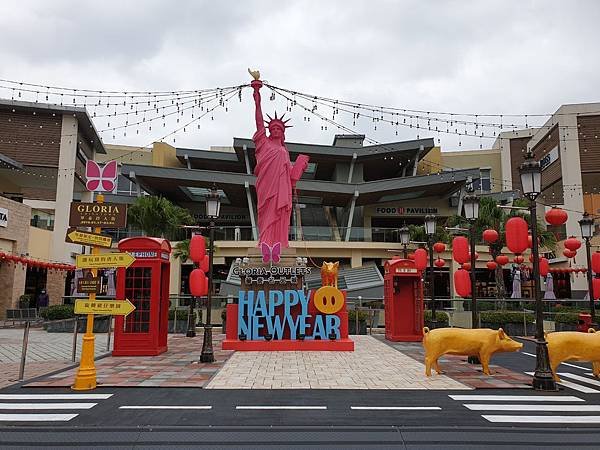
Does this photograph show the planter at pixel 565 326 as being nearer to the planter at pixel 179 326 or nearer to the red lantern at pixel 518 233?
the red lantern at pixel 518 233

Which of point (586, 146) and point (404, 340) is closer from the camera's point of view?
point (404, 340)

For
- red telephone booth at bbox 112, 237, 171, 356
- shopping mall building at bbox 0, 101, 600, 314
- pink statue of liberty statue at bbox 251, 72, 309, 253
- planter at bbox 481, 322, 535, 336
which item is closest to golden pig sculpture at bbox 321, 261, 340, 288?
pink statue of liberty statue at bbox 251, 72, 309, 253

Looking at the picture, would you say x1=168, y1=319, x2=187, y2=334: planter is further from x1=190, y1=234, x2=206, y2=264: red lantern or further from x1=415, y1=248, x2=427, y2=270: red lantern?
x1=415, y1=248, x2=427, y2=270: red lantern

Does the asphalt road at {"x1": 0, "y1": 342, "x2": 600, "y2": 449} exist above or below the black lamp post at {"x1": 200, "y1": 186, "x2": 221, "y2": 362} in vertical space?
below

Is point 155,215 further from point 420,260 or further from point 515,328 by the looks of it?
point 515,328

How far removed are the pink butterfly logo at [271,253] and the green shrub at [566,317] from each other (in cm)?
1224

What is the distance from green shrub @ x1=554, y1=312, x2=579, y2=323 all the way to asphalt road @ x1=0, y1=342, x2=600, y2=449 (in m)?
→ 11.3

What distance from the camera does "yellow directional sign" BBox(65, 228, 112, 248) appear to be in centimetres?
888

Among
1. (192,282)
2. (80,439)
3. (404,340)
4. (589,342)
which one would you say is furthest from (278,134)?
(80,439)

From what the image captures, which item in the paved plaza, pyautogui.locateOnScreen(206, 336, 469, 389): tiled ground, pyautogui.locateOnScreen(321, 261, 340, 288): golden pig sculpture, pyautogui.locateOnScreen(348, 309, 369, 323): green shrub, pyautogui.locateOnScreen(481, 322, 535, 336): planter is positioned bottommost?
the paved plaza

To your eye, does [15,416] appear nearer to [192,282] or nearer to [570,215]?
[192,282]

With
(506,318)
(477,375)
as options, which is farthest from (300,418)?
(506,318)

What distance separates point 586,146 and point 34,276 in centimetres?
3739

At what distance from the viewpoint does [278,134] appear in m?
16.6
